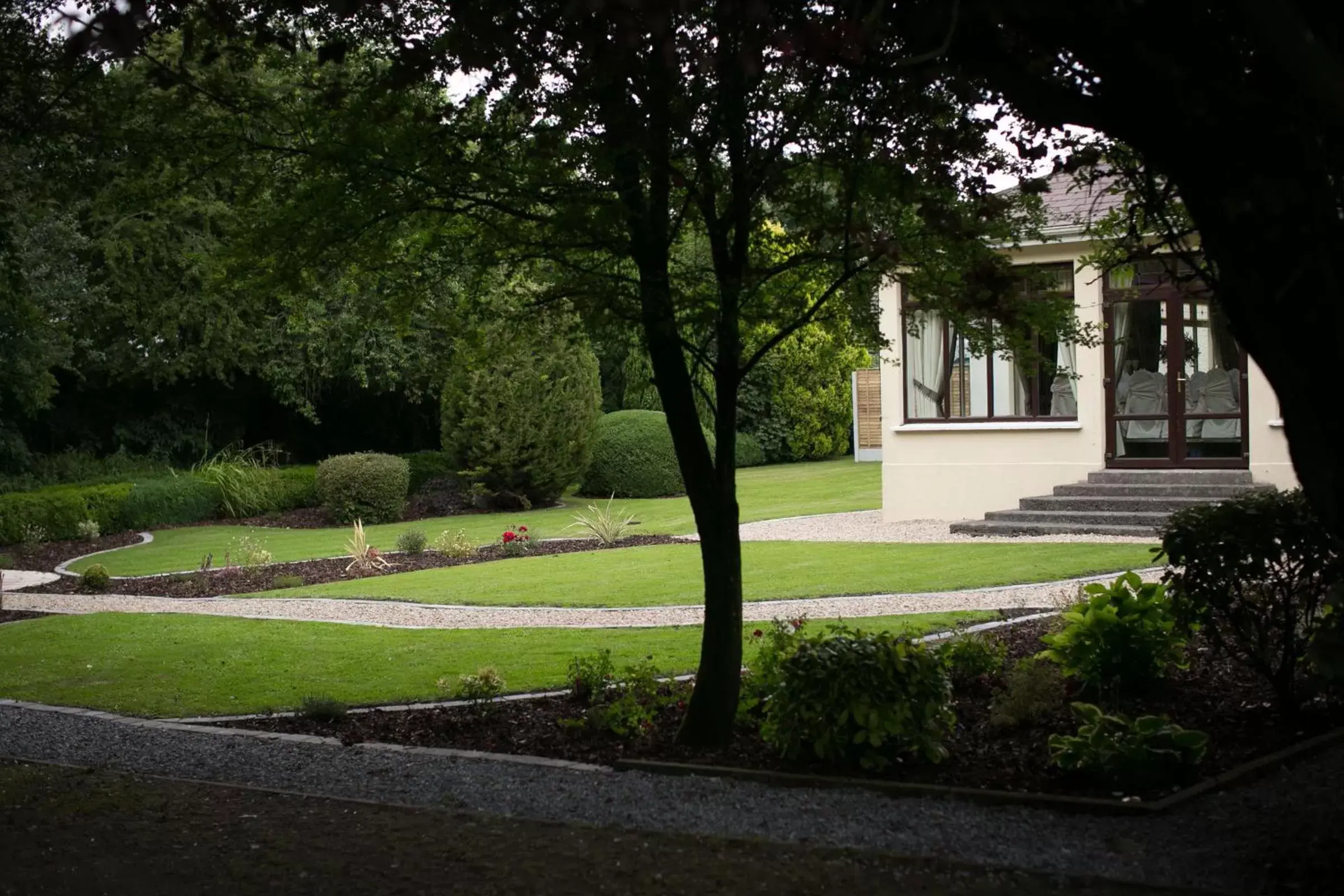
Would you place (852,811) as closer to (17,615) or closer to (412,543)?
(17,615)

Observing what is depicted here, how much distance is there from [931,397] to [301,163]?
13.8 meters

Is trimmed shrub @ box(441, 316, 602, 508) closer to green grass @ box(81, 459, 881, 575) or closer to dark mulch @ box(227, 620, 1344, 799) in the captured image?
green grass @ box(81, 459, 881, 575)

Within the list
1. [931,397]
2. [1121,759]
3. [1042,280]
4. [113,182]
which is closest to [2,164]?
[113,182]

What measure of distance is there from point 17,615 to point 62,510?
877cm

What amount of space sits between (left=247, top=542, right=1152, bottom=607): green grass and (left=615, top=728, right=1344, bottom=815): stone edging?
6049 mm

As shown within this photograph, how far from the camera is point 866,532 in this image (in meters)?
18.0

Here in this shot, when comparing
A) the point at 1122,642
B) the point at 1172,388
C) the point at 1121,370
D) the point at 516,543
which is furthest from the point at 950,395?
the point at 1122,642

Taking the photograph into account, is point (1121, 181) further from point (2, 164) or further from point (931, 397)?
point (931, 397)

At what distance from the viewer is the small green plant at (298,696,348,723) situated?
7.37 meters

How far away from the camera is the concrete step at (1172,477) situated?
16.3 m

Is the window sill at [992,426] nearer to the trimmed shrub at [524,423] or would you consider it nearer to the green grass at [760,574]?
the green grass at [760,574]

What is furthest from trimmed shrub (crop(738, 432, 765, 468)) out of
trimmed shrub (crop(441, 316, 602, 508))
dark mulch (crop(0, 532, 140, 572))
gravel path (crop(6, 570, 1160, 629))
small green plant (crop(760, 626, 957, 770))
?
small green plant (crop(760, 626, 957, 770))

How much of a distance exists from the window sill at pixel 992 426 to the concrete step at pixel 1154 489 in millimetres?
805

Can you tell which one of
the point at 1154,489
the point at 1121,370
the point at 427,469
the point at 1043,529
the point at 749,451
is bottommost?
the point at 1043,529
